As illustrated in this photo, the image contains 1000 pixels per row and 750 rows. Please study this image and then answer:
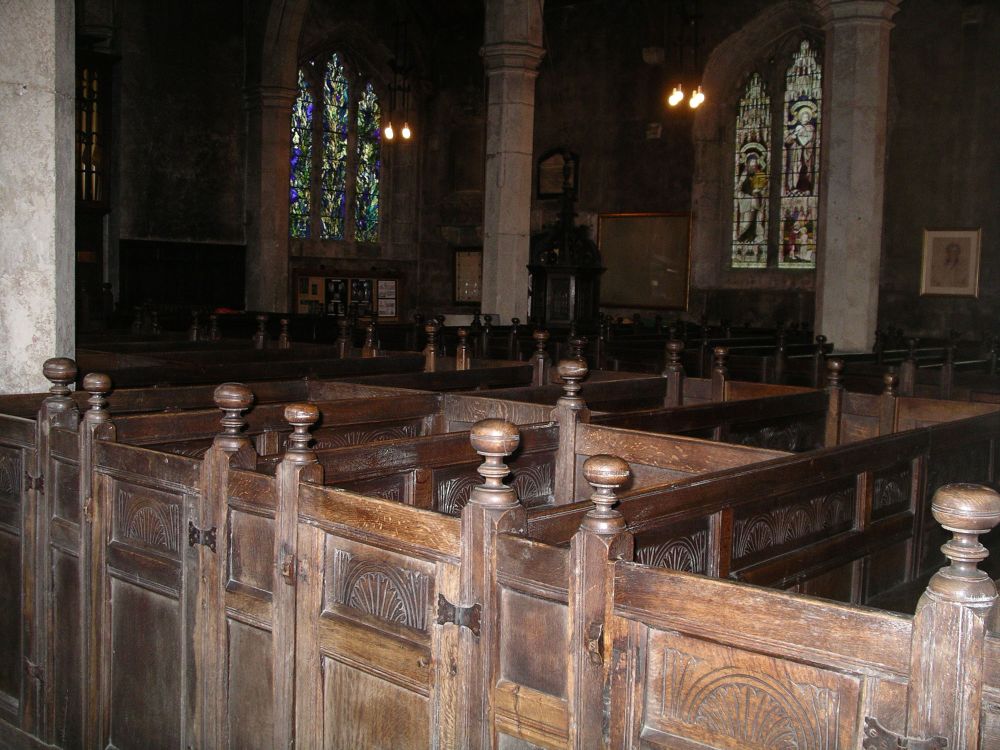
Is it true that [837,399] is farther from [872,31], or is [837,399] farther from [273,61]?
[273,61]

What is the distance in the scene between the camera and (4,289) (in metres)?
4.21

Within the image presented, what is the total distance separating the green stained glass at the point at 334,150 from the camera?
59.4 feet

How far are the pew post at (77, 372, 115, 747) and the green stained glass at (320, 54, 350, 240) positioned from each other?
15.2m

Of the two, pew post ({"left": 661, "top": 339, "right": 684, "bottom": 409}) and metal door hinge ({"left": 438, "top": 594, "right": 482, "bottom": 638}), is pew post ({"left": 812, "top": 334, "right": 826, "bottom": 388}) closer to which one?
pew post ({"left": 661, "top": 339, "right": 684, "bottom": 409})

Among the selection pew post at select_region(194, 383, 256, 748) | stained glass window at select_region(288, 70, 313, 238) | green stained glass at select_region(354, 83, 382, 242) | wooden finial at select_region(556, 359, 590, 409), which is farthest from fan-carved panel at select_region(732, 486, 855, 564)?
green stained glass at select_region(354, 83, 382, 242)

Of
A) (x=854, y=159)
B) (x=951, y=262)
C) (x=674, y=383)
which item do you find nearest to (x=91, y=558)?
(x=674, y=383)

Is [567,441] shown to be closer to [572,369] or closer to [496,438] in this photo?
[572,369]

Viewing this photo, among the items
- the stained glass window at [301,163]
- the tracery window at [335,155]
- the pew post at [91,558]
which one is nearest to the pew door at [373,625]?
the pew post at [91,558]

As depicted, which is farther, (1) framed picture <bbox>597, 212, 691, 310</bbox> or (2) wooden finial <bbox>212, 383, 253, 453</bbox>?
(1) framed picture <bbox>597, 212, 691, 310</bbox>

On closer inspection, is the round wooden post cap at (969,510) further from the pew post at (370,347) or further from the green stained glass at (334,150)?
the green stained glass at (334,150)

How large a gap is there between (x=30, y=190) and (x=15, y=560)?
153 cm

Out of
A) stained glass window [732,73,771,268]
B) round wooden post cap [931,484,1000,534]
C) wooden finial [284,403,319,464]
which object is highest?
stained glass window [732,73,771,268]

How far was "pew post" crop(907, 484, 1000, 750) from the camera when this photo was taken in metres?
1.56

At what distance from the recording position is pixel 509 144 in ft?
38.3
